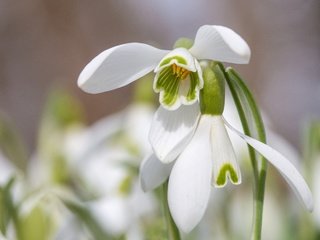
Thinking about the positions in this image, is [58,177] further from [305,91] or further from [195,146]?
[305,91]

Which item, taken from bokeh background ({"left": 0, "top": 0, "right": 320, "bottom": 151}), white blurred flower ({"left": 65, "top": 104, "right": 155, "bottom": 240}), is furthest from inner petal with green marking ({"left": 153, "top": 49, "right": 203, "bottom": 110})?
bokeh background ({"left": 0, "top": 0, "right": 320, "bottom": 151})

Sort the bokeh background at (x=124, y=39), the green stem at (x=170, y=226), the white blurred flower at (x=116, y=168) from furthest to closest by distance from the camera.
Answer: the bokeh background at (x=124, y=39)
the white blurred flower at (x=116, y=168)
the green stem at (x=170, y=226)

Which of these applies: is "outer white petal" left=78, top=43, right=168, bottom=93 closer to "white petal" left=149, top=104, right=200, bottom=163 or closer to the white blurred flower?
"white petal" left=149, top=104, right=200, bottom=163

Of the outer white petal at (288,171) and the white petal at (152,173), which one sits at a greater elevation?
the white petal at (152,173)

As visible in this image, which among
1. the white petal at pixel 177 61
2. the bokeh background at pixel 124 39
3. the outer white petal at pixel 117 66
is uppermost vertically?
the outer white petal at pixel 117 66

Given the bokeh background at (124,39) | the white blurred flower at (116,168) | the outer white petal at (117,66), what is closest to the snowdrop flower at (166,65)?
the outer white petal at (117,66)

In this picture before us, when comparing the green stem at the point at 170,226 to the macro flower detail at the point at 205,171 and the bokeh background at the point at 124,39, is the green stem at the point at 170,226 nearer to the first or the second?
the macro flower detail at the point at 205,171
